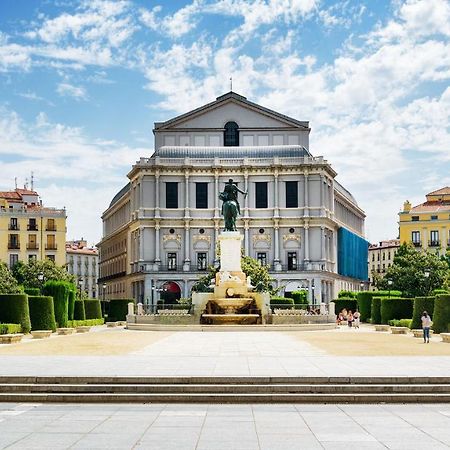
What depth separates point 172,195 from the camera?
119 meters

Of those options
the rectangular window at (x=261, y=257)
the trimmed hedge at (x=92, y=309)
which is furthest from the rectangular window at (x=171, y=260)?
the trimmed hedge at (x=92, y=309)

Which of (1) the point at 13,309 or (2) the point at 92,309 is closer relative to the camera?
(1) the point at 13,309

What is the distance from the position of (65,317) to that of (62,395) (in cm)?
3820

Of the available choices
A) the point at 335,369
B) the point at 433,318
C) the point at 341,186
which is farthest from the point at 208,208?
the point at 335,369

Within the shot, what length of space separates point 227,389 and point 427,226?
122126 millimetres

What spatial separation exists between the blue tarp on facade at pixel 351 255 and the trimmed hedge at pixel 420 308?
77.0 m

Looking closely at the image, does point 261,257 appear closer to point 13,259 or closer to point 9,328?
point 13,259

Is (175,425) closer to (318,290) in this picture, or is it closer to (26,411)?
(26,411)

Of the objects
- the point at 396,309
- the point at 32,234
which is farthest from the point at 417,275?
the point at 32,234

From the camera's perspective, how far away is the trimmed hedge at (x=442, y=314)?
153ft

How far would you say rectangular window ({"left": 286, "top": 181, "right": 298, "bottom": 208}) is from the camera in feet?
388

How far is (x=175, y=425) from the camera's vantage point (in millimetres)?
16641

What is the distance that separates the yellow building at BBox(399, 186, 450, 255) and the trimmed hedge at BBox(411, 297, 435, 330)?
86.4 metres

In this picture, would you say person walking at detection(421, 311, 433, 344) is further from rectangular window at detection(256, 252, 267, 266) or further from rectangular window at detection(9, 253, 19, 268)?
rectangular window at detection(9, 253, 19, 268)
